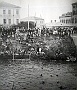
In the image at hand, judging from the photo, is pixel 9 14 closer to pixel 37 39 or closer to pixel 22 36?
pixel 22 36

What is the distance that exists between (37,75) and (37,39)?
0.51 metres

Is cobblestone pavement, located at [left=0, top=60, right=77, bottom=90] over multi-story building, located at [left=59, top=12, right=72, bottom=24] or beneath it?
beneath

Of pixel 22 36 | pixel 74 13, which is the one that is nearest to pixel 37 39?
pixel 22 36

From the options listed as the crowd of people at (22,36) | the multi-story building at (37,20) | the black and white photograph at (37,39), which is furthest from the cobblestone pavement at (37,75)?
the multi-story building at (37,20)

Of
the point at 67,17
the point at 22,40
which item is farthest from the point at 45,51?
the point at 67,17

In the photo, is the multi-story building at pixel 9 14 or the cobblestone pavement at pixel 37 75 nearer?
the cobblestone pavement at pixel 37 75

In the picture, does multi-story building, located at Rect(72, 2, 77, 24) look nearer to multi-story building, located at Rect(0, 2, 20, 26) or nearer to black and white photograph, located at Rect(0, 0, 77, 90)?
black and white photograph, located at Rect(0, 0, 77, 90)

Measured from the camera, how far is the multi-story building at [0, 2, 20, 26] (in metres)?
2.62

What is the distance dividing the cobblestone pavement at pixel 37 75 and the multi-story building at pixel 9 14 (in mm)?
576

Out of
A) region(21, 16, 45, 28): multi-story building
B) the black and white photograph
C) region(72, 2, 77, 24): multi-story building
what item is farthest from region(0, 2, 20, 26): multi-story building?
region(72, 2, 77, 24): multi-story building

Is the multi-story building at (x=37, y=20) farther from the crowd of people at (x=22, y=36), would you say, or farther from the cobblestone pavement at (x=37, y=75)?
the cobblestone pavement at (x=37, y=75)

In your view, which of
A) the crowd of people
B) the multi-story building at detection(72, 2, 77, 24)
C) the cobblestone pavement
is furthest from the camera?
the crowd of people

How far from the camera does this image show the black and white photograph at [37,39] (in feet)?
8.41

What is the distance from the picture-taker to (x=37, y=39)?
267cm
